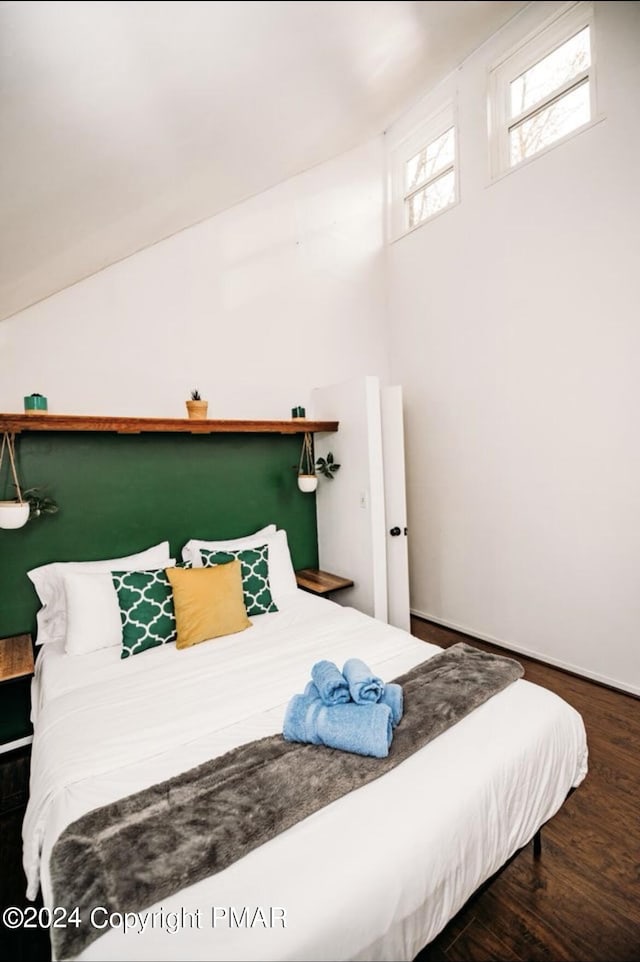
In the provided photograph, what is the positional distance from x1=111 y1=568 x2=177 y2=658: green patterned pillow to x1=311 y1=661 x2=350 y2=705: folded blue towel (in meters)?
1.06

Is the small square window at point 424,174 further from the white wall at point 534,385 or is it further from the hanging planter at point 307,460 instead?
the hanging planter at point 307,460

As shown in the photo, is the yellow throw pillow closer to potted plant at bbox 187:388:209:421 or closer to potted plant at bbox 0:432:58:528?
potted plant at bbox 0:432:58:528

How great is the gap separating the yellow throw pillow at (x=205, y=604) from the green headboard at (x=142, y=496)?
1.79 ft

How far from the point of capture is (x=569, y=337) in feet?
9.02

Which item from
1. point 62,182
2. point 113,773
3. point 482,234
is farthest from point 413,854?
point 482,234

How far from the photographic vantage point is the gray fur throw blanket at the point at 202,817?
1007mm

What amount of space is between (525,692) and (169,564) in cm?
194

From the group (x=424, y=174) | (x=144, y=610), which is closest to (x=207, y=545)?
(x=144, y=610)

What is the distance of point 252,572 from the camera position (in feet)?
8.79

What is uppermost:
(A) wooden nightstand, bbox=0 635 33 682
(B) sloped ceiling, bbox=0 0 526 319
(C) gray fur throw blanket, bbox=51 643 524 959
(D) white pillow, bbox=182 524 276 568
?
(B) sloped ceiling, bbox=0 0 526 319

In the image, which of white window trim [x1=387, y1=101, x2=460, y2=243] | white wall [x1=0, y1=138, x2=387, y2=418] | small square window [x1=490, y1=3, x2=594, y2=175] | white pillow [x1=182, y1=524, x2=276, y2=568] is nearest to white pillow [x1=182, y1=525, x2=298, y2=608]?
white pillow [x1=182, y1=524, x2=276, y2=568]

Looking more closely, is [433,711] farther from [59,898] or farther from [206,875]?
[59,898]

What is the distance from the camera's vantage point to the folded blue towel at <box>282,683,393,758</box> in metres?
1.37

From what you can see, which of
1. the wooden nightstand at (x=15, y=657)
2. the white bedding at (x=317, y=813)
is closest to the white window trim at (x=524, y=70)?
the white bedding at (x=317, y=813)
